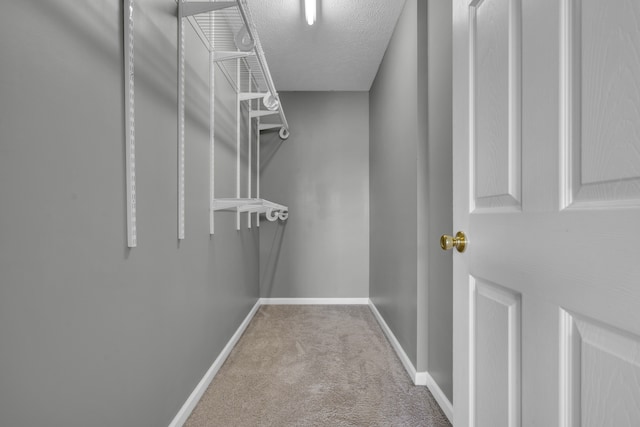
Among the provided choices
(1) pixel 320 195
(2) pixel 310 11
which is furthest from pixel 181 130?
(1) pixel 320 195

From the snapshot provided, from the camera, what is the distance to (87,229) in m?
0.91

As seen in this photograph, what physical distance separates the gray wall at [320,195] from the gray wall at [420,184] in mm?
923

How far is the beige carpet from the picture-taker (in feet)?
5.32

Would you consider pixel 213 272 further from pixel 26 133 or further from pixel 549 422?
pixel 549 422

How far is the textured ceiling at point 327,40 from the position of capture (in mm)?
2299

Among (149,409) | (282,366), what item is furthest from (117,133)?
(282,366)

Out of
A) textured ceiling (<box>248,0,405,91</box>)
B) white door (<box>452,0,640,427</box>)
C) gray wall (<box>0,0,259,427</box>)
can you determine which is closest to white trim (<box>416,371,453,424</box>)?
white door (<box>452,0,640,427</box>)

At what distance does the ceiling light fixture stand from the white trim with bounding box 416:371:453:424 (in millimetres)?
2285

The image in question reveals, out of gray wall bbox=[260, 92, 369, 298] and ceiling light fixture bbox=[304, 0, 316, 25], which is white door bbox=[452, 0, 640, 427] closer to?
ceiling light fixture bbox=[304, 0, 316, 25]

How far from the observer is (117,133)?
1.05 metres

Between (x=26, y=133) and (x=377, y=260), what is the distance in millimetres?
2880

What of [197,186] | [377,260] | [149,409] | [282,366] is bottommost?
[282,366]

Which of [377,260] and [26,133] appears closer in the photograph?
[26,133]

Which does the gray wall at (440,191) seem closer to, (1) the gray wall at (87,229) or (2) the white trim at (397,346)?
(2) the white trim at (397,346)
